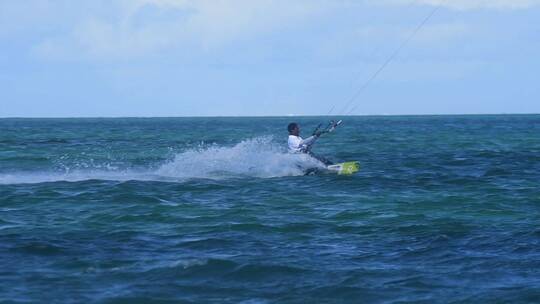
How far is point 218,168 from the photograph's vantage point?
26.3m

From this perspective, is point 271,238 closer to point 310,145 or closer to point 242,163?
point 310,145

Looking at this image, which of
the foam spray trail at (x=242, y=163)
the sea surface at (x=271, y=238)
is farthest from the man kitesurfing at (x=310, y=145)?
the sea surface at (x=271, y=238)

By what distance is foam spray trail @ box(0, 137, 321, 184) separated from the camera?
24.6 metres

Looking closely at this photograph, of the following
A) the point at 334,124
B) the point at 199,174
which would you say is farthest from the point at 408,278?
the point at 199,174

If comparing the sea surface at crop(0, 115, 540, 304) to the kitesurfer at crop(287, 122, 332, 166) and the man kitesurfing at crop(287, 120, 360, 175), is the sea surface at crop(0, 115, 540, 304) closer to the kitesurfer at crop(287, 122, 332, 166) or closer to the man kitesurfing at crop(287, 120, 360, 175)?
the man kitesurfing at crop(287, 120, 360, 175)

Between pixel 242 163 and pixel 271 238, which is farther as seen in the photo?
pixel 242 163

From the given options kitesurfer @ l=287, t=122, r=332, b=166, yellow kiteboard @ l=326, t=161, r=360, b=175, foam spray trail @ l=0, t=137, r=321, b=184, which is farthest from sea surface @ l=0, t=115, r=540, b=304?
kitesurfer @ l=287, t=122, r=332, b=166

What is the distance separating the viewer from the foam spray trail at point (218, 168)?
24578 millimetres

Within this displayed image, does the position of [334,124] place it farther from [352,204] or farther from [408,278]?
[408,278]

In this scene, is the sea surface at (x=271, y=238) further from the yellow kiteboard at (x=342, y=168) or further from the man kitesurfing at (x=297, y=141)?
the man kitesurfing at (x=297, y=141)

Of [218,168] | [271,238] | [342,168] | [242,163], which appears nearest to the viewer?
[271,238]

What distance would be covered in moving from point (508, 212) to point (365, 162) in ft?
52.1

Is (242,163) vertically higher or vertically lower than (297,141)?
lower

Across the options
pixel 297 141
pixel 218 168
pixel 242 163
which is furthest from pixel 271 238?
pixel 242 163
